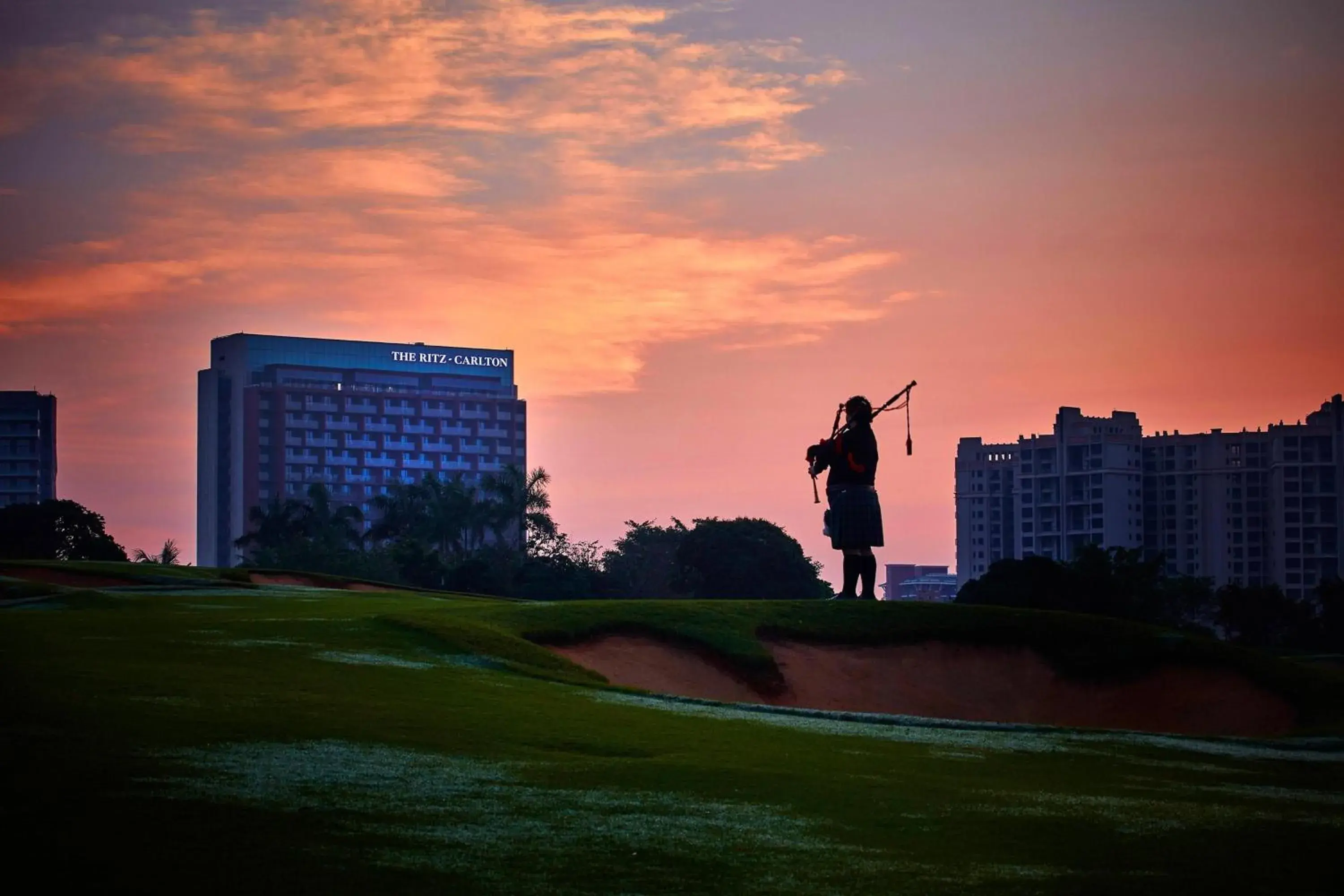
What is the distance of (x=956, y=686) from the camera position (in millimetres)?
42312

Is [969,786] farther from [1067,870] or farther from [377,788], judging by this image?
[377,788]

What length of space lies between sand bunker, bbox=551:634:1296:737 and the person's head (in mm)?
6087

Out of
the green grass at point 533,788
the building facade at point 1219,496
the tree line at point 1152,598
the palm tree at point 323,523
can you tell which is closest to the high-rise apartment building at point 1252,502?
the building facade at point 1219,496

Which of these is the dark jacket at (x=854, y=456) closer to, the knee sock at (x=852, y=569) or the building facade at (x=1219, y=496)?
the knee sock at (x=852, y=569)

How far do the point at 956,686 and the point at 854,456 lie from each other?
262 inches

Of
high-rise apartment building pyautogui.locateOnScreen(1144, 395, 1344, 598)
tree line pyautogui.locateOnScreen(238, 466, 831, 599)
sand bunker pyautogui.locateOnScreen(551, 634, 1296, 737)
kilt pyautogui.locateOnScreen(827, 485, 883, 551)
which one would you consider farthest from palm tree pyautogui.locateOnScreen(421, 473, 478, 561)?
high-rise apartment building pyautogui.locateOnScreen(1144, 395, 1344, 598)

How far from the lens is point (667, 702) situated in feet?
Answer: 101

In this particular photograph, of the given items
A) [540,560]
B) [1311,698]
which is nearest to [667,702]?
[1311,698]

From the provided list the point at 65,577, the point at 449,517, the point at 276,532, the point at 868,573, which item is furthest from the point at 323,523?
the point at 868,573

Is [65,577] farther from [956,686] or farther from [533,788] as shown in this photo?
[533,788]

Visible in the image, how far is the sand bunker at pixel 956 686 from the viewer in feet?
129

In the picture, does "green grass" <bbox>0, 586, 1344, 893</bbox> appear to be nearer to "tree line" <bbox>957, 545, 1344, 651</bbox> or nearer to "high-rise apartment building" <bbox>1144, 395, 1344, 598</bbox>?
"tree line" <bbox>957, 545, 1344, 651</bbox>

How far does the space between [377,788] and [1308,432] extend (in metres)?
189

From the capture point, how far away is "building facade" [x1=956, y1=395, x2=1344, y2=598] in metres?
190
